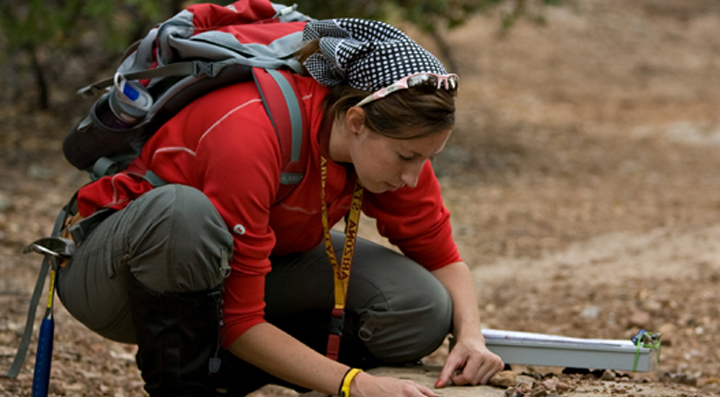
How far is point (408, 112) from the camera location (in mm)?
2004

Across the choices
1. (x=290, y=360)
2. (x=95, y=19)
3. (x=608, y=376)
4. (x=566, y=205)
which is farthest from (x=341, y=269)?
(x=95, y=19)

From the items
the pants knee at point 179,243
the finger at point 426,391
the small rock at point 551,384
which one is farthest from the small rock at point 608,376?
the pants knee at point 179,243

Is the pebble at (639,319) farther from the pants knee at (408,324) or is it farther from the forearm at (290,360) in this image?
the forearm at (290,360)

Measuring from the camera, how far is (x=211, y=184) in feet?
6.57

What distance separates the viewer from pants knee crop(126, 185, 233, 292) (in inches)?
76.8

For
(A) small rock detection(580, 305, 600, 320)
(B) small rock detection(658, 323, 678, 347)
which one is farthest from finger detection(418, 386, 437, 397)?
(A) small rock detection(580, 305, 600, 320)

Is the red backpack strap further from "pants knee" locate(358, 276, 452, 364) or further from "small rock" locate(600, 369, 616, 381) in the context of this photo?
"small rock" locate(600, 369, 616, 381)

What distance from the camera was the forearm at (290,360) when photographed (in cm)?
204

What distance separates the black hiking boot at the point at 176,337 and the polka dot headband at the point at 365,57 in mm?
631

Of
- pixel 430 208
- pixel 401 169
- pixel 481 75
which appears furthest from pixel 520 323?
pixel 481 75

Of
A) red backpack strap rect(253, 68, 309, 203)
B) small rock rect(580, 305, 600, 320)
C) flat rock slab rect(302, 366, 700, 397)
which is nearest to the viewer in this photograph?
red backpack strap rect(253, 68, 309, 203)

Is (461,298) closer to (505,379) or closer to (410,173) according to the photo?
(505,379)

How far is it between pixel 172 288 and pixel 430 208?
0.87m

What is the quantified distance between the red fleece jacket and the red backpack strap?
1.0 inches
